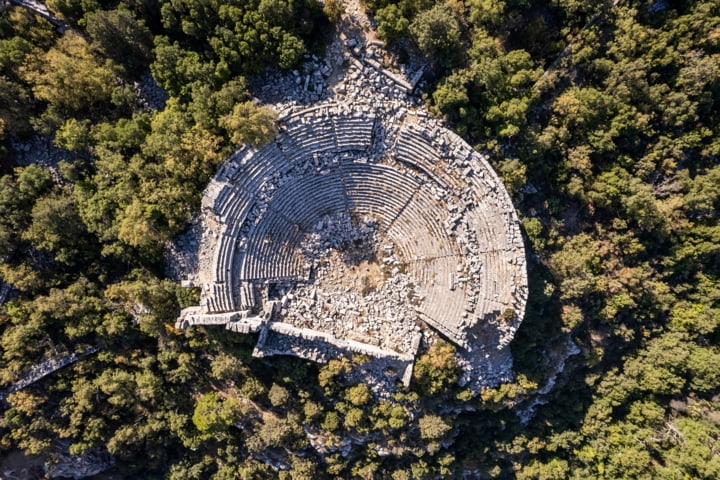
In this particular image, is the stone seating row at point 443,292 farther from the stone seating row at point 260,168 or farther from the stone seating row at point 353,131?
the stone seating row at point 260,168

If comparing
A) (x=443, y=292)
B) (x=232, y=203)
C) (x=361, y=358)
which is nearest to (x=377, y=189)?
(x=443, y=292)

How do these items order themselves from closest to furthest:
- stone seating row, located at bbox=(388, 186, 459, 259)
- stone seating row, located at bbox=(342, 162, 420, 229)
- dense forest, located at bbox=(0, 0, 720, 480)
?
dense forest, located at bbox=(0, 0, 720, 480)
stone seating row, located at bbox=(342, 162, 420, 229)
stone seating row, located at bbox=(388, 186, 459, 259)

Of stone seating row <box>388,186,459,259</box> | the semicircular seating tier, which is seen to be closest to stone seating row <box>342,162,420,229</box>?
the semicircular seating tier

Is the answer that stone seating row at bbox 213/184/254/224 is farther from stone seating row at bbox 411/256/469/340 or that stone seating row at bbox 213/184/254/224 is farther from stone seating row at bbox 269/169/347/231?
stone seating row at bbox 411/256/469/340

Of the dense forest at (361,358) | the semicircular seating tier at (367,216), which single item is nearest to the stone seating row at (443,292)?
the semicircular seating tier at (367,216)

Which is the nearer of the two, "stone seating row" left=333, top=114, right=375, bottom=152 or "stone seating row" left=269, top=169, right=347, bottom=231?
"stone seating row" left=333, top=114, right=375, bottom=152

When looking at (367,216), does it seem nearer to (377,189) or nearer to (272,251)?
(377,189)

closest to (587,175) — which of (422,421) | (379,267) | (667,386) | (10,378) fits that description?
(379,267)
